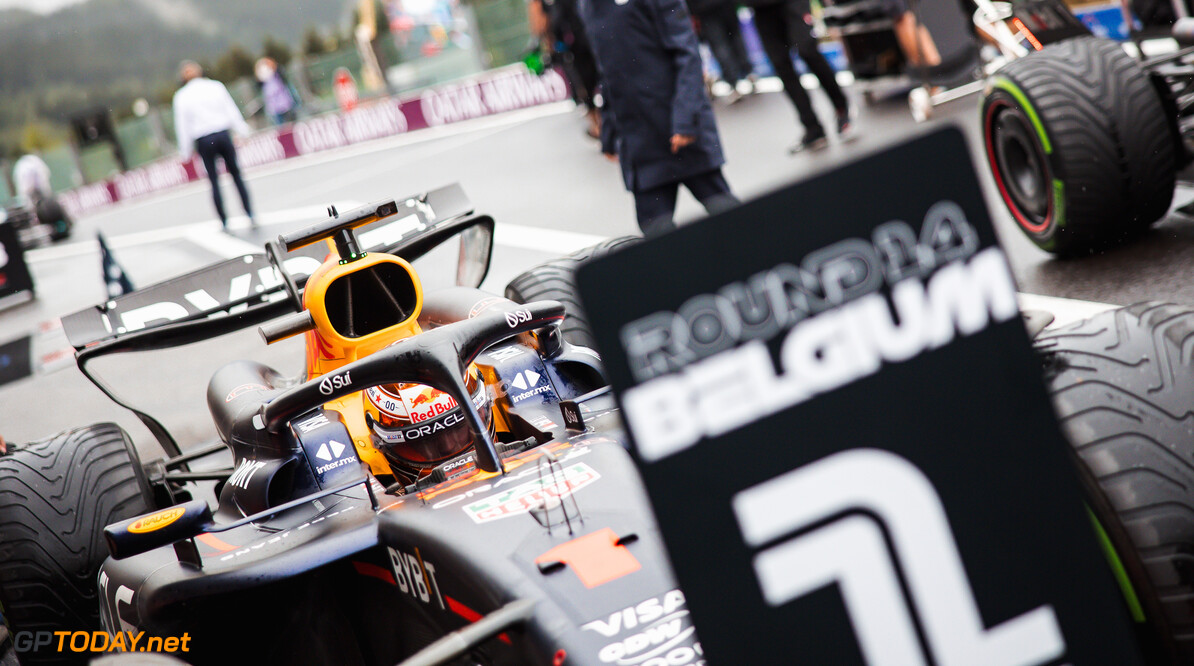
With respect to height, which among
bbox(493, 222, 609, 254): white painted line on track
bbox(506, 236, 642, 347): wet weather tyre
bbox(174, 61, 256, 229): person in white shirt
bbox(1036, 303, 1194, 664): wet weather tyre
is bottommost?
bbox(1036, 303, 1194, 664): wet weather tyre

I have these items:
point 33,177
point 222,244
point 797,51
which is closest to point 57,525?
point 797,51

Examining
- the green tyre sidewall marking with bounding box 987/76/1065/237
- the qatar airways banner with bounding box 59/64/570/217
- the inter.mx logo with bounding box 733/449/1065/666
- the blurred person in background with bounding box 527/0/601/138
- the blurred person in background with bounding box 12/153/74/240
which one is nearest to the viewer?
the inter.mx logo with bounding box 733/449/1065/666

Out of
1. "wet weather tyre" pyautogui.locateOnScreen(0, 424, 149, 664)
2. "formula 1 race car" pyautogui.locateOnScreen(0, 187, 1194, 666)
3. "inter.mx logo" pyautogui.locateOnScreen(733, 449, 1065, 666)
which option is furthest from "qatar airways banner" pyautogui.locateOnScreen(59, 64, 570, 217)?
"inter.mx logo" pyautogui.locateOnScreen(733, 449, 1065, 666)

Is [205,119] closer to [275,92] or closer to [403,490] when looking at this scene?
[403,490]

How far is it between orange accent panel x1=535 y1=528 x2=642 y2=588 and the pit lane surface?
2.71 ft

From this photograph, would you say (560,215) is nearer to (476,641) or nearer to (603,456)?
(603,456)

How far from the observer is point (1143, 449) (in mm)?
2049

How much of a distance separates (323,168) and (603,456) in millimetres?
20039

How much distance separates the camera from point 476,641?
1939 mm

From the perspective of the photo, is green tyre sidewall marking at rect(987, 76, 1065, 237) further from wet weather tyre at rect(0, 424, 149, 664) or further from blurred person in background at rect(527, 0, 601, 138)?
blurred person in background at rect(527, 0, 601, 138)

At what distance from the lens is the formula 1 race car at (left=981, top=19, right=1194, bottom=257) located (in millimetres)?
4492

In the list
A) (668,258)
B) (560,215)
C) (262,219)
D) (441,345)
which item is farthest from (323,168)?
(668,258)

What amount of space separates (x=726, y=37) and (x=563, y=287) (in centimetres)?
900

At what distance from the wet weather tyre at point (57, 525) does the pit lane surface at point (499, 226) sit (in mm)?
2642
